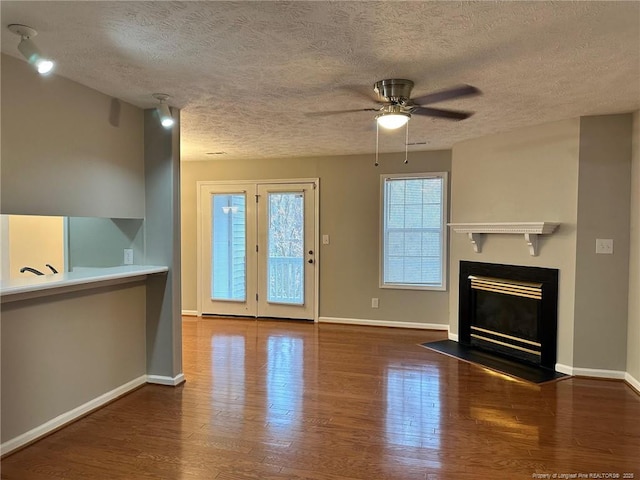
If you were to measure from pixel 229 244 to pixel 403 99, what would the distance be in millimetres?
3786

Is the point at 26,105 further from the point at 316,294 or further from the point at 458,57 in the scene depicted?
the point at 316,294

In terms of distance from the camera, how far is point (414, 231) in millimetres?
5418

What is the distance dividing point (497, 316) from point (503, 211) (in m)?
1.06

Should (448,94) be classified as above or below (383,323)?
above

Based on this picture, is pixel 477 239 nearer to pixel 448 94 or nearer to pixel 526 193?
pixel 526 193

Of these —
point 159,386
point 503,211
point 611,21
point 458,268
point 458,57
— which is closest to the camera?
point 611,21

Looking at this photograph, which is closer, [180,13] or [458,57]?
[180,13]

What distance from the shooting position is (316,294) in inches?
228

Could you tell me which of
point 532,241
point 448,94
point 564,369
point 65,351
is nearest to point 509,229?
point 532,241

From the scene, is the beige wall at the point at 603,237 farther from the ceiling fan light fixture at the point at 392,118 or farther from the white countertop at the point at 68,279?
the white countertop at the point at 68,279

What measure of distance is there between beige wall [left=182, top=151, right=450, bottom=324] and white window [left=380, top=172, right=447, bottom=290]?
0.33ft

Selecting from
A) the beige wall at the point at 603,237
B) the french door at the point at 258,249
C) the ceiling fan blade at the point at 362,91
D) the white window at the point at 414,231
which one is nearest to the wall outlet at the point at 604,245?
the beige wall at the point at 603,237

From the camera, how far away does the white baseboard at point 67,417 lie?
244 centimetres

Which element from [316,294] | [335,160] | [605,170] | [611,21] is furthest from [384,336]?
[611,21]
